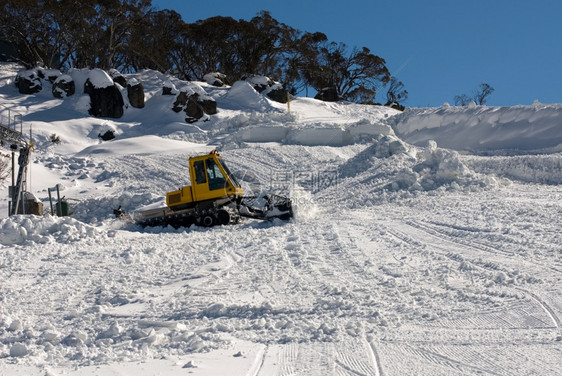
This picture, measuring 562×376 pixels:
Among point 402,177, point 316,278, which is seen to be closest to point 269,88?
point 402,177

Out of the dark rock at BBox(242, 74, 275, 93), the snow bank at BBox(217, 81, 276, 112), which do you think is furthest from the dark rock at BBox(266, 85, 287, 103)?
the snow bank at BBox(217, 81, 276, 112)

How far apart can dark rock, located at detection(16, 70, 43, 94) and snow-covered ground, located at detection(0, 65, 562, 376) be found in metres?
14.2

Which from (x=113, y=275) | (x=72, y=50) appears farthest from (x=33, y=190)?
(x=72, y=50)

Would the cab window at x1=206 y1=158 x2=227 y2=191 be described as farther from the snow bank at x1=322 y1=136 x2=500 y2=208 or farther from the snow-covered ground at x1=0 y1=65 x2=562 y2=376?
the snow bank at x1=322 y1=136 x2=500 y2=208

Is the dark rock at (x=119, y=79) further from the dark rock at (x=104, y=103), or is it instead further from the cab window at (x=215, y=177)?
the cab window at (x=215, y=177)

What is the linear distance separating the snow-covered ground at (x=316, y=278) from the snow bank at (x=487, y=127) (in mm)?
826

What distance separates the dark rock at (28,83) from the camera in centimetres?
3284

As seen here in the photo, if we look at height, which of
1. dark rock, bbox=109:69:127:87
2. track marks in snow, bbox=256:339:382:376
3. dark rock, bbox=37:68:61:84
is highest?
dark rock, bbox=37:68:61:84

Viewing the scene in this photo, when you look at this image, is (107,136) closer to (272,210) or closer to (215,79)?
(215,79)

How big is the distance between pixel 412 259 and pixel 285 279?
2050 millimetres

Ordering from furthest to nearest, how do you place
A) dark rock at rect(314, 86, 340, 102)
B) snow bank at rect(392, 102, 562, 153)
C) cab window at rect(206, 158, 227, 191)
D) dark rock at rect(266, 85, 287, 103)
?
dark rock at rect(314, 86, 340, 102) < dark rock at rect(266, 85, 287, 103) < snow bank at rect(392, 102, 562, 153) < cab window at rect(206, 158, 227, 191)

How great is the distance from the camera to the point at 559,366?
4.49m

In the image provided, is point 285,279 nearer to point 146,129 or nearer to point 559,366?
point 559,366

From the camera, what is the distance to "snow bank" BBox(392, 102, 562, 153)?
21750 millimetres
